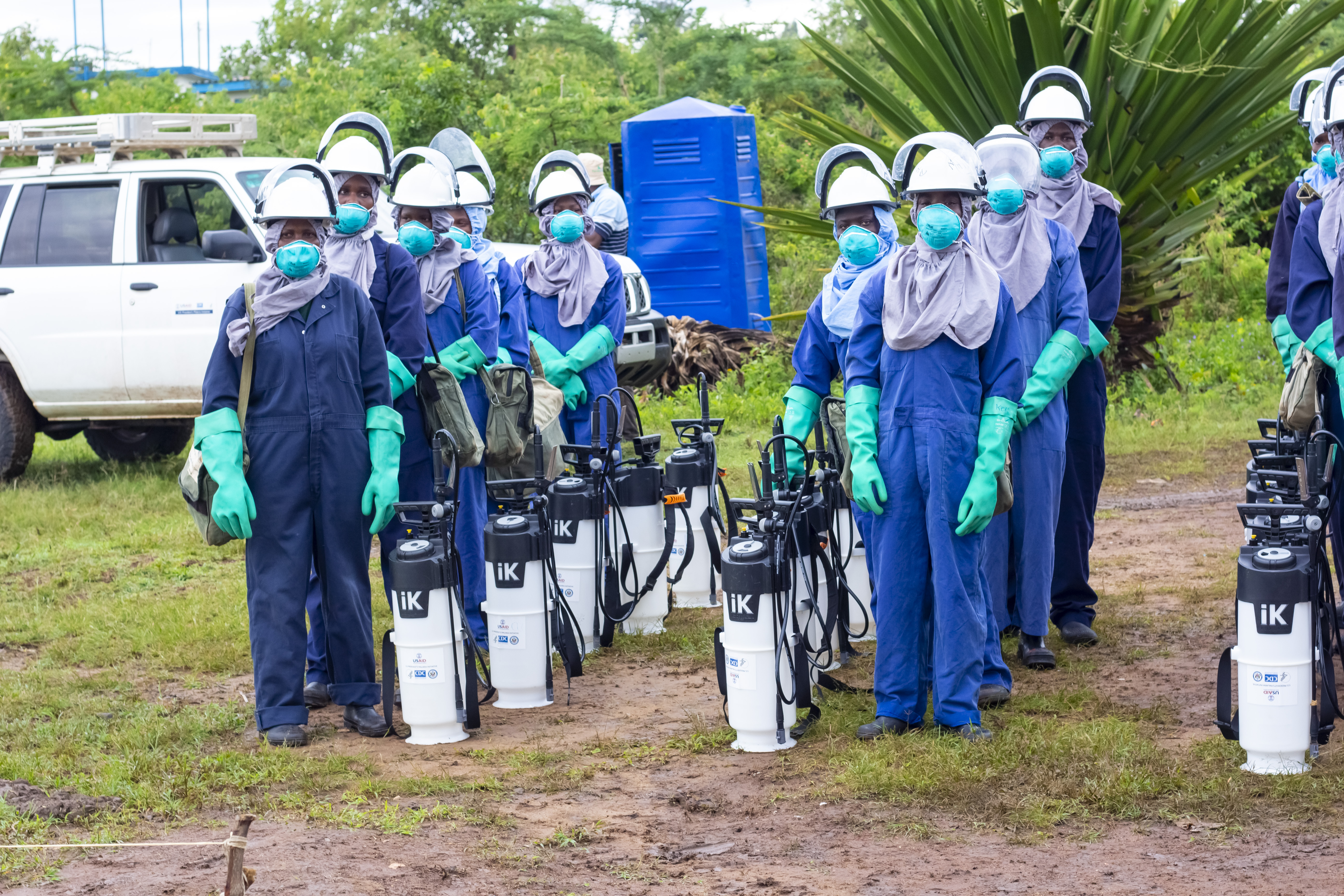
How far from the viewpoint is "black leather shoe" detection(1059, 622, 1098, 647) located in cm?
645

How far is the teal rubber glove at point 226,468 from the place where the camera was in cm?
516

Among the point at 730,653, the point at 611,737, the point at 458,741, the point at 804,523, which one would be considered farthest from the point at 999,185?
the point at 458,741

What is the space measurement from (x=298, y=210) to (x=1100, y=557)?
15.7 ft

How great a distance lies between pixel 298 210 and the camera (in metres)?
5.24

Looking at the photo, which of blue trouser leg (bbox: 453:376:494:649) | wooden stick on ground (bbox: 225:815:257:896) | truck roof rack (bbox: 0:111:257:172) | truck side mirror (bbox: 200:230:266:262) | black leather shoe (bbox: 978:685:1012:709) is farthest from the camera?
truck roof rack (bbox: 0:111:257:172)

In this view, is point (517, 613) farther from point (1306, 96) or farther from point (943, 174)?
point (1306, 96)

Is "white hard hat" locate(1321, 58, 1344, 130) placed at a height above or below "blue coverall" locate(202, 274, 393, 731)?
above

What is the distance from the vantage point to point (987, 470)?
4.92 metres

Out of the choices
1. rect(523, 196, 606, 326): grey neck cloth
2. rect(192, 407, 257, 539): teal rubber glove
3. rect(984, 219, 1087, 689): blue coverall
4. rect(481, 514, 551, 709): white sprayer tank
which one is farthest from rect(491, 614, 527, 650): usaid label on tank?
rect(523, 196, 606, 326): grey neck cloth

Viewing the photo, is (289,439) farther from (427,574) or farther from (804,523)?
(804,523)

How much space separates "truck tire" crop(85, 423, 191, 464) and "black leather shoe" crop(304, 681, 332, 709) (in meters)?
6.75

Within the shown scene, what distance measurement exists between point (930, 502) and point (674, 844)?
1399mm

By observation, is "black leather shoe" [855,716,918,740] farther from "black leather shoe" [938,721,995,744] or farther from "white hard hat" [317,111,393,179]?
"white hard hat" [317,111,393,179]

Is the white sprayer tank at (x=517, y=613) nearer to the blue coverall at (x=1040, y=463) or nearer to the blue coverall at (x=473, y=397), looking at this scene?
the blue coverall at (x=473, y=397)
